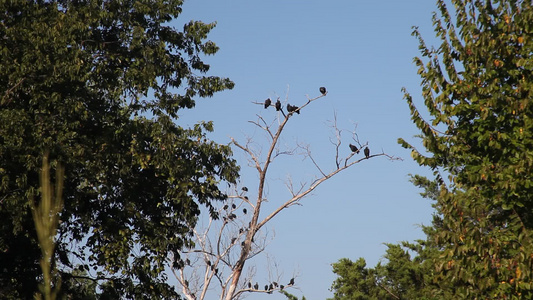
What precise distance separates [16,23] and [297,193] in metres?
7.47

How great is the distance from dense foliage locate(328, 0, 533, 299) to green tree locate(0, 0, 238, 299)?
23.2 ft

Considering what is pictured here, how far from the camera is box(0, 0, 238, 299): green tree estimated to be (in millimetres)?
13602

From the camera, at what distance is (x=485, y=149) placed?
895 centimetres

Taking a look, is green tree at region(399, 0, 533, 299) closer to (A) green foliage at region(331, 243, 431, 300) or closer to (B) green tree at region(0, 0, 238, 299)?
(B) green tree at region(0, 0, 238, 299)

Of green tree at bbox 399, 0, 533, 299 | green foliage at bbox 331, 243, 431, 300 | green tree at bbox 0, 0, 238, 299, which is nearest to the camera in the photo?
green tree at bbox 399, 0, 533, 299

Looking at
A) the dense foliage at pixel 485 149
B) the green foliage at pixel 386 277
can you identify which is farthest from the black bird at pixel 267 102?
the green foliage at pixel 386 277

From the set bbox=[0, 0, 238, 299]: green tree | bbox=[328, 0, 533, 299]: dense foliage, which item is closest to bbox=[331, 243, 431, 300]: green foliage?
bbox=[0, 0, 238, 299]: green tree

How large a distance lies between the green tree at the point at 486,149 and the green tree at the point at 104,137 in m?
7.07

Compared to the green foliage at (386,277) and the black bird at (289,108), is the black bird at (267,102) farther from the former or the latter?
the green foliage at (386,277)

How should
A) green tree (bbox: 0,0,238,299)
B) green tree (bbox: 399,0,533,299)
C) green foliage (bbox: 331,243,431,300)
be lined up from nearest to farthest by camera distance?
green tree (bbox: 399,0,533,299)
green tree (bbox: 0,0,238,299)
green foliage (bbox: 331,243,431,300)

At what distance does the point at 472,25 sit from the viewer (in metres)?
9.96

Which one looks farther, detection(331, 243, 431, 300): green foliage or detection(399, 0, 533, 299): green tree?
detection(331, 243, 431, 300): green foliage

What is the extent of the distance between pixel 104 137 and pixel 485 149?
888cm

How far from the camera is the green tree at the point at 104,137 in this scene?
13602 mm
